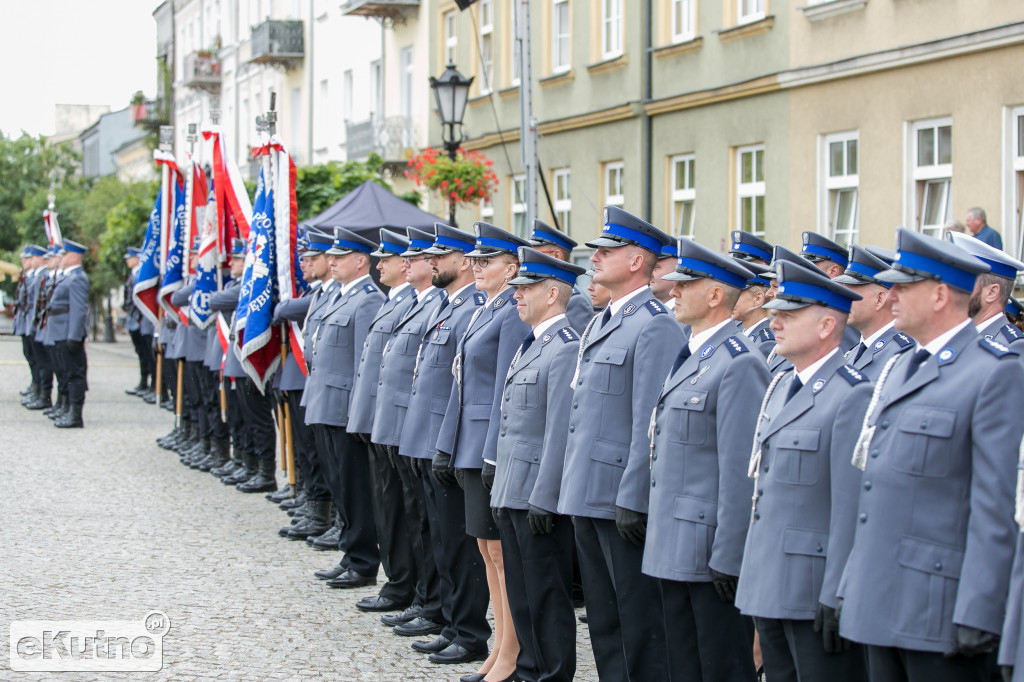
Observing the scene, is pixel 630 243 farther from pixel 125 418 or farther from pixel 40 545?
pixel 125 418

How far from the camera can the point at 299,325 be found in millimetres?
11484

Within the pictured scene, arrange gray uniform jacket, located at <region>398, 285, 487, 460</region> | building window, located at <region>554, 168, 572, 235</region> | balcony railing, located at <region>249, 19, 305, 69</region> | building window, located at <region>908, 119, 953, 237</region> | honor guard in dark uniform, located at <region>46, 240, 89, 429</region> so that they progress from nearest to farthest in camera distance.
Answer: gray uniform jacket, located at <region>398, 285, 487, 460</region> < building window, located at <region>908, 119, 953, 237</region> < honor guard in dark uniform, located at <region>46, 240, 89, 429</region> < building window, located at <region>554, 168, 572, 235</region> < balcony railing, located at <region>249, 19, 305, 69</region>

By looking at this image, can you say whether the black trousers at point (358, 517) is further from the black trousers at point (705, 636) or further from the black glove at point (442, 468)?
the black trousers at point (705, 636)

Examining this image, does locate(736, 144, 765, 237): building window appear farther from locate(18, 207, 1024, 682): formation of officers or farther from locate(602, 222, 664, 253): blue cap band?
locate(602, 222, 664, 253): blue cap band

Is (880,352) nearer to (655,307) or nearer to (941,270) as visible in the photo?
(655,307)

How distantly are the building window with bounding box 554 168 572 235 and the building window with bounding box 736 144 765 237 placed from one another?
5278 millimetres

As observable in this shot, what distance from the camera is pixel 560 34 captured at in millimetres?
24312

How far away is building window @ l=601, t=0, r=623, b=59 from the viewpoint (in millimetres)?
22219

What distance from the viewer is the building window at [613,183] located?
2256 cm

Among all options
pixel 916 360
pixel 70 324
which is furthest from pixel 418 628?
pixel 70 324

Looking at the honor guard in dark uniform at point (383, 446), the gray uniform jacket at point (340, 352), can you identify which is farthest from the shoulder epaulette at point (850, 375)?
the gray uniform jacket at point (340, 352)

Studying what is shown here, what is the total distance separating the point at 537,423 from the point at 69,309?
13631 millimetres

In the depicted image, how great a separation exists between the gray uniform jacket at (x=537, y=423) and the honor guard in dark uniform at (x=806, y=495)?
1.44 meters

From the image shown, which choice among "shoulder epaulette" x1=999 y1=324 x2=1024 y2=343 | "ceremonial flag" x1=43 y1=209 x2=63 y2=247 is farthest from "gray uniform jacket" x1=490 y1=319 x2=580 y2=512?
"ceremonial flag" x1=43 y1=209 x2=63 y2=247
